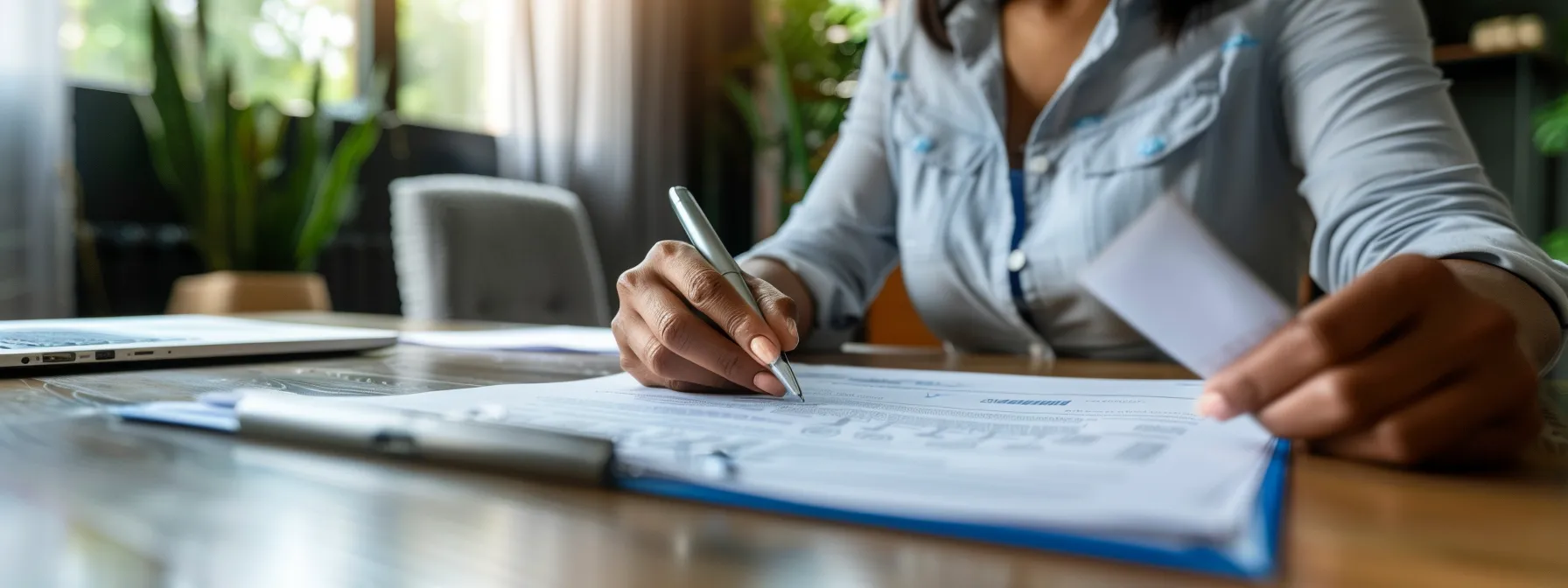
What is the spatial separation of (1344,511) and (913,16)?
0.90 metres

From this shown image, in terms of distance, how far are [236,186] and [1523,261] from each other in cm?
204

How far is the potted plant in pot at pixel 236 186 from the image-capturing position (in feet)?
6.12

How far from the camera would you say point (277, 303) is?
186 centimetres

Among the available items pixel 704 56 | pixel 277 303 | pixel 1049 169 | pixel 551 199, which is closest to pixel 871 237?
pixel 1049 169

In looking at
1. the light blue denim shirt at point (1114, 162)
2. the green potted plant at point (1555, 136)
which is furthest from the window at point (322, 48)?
the green potted plant at point (1555, 136)

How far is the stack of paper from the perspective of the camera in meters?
0.77

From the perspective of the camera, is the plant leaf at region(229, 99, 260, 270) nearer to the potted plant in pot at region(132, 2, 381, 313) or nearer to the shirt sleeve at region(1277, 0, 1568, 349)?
the potted plant in pot at region(132, 2, 381, 313)

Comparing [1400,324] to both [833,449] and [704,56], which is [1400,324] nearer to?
[833,449]

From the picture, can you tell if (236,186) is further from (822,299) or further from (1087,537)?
(1087,537)

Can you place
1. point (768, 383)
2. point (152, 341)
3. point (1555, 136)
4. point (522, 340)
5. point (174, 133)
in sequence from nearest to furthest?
1. point (768, 383)
2. point (152, 341)
3. point (522, 340)
4. point (174, 133)
5. point (1555, 136)

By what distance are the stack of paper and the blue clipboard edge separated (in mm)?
456

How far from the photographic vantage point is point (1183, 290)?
0.28 meters

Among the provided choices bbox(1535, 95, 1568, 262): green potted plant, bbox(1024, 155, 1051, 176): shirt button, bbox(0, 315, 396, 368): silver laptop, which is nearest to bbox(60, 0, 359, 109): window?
bbox(0, 315, 396, 368): silver laptop

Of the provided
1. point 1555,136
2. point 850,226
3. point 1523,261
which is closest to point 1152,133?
point 850,226
